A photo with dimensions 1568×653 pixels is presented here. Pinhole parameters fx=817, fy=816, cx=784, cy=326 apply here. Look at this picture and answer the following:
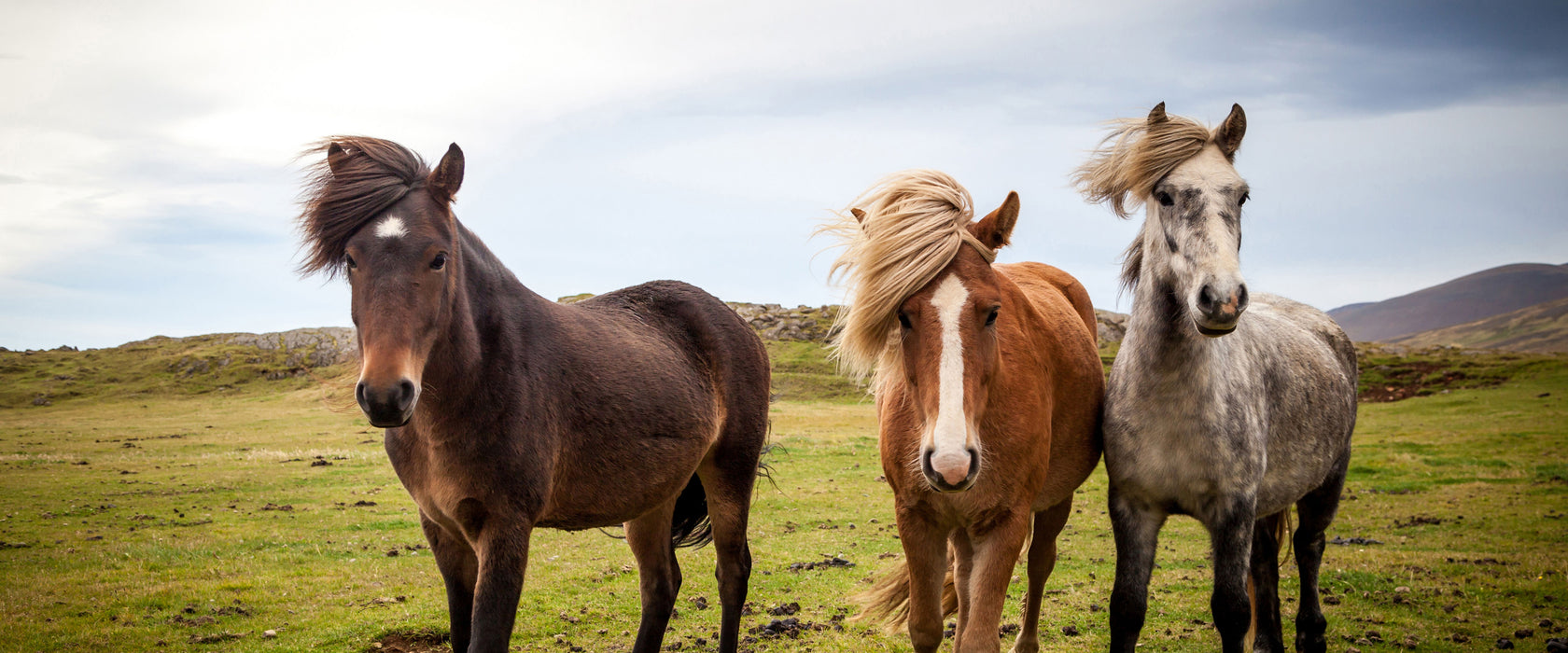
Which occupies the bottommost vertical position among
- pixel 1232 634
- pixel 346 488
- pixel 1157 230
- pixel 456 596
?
pixel 346 488

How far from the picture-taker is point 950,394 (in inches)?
121

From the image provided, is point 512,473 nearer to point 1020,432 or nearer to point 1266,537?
point 1020,432

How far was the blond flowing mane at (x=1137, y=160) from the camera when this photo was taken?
4195mm

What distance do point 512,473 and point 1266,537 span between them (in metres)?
5.23

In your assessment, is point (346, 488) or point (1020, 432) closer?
point (1020, 432)

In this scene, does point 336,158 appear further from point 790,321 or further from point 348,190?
point 790,321

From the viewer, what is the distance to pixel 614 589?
27.3ft

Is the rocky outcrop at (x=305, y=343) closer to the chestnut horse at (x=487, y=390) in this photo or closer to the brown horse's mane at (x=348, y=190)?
the chestnut horse at (x=487, y=390)

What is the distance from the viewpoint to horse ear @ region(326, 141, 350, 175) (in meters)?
3.48

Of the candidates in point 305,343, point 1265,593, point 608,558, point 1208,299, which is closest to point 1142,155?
point 1208,299

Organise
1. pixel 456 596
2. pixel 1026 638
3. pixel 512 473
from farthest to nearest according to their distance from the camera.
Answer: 1. pixel 1026 638
2. pixel 456 596
3. pixel 512 473

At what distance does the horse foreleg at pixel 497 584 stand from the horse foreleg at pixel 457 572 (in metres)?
0.42

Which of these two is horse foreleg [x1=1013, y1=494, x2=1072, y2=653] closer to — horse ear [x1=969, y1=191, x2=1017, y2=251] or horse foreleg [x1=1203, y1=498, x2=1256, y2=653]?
horse foreleg [x1=1203, y1=498, x2=1256, y2=653]

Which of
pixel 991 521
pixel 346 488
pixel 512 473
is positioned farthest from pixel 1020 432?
pixel 346 488
